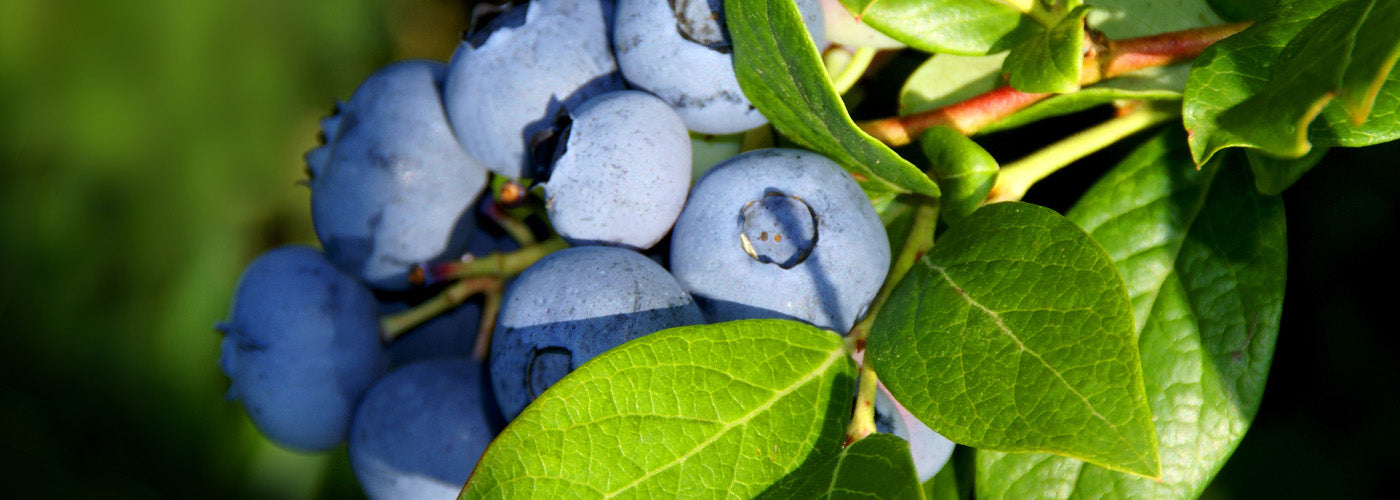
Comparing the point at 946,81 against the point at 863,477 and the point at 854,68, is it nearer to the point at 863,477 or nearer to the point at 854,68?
the point at 854,68

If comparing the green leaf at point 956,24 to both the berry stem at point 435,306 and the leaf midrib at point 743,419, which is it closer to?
the leaf midrib at point 743,419

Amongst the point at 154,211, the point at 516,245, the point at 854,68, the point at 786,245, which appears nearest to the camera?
Answer: the point at 786,245

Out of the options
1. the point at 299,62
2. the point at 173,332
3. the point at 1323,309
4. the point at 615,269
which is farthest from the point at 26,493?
the point at 1323,309

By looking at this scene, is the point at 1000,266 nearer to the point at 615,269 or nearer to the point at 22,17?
the point at 615,269

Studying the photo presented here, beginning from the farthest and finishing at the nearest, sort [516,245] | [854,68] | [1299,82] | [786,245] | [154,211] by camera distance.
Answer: [154,211], [516,245], [854,68], [786,245], [1299,82]

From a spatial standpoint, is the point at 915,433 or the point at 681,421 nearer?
the point at 681,421

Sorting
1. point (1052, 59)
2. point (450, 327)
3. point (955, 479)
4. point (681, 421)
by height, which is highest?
point (1052, 59)

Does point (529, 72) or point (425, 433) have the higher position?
point (529, 72)

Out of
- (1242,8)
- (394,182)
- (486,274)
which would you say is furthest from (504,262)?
(1242,8)
